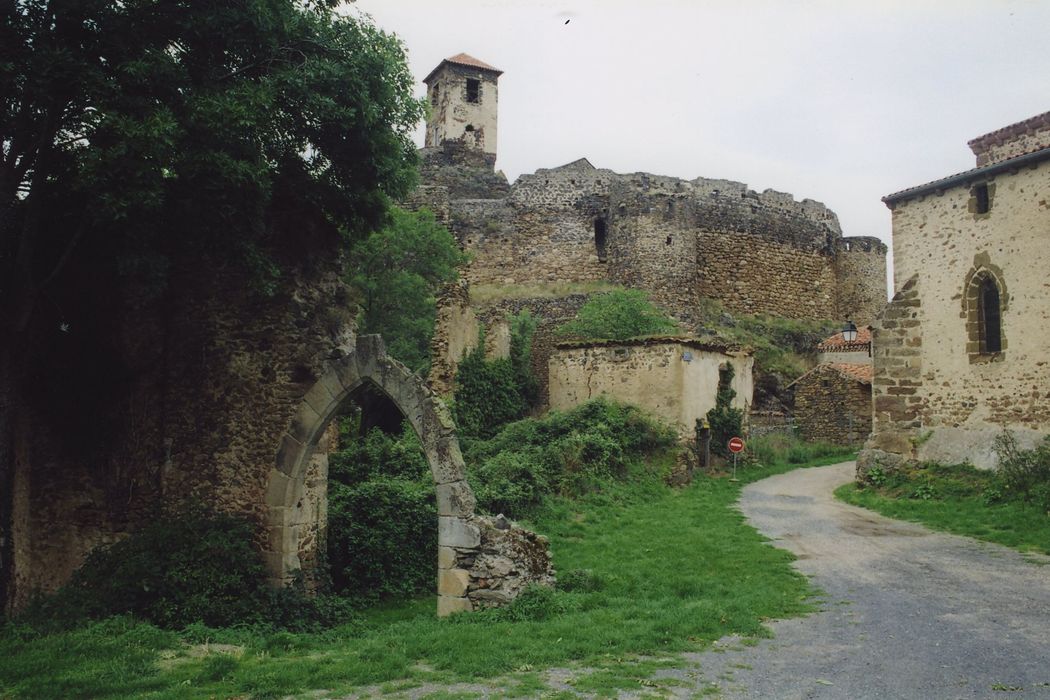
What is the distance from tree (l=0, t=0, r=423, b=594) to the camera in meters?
8.45

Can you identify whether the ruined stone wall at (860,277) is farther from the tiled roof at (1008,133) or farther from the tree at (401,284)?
the tree at (401,284)

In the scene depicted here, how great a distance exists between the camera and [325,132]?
1042 cm

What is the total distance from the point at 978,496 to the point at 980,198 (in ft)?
19.9

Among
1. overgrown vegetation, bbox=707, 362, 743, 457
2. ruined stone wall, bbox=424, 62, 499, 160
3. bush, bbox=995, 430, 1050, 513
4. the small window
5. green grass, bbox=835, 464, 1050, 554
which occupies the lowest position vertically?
green grass, bbox=835, 464, 1050, 554

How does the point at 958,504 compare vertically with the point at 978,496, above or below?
below

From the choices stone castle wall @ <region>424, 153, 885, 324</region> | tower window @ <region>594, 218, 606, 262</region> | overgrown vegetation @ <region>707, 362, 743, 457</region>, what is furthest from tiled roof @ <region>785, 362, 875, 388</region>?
tower window @ <region>594, 218, 606, 262</region>

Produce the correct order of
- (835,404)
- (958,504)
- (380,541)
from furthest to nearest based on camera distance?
(835,404) → (958,504) → (380,541)

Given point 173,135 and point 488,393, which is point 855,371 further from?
point 173,135

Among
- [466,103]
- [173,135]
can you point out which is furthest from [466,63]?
[173,135]

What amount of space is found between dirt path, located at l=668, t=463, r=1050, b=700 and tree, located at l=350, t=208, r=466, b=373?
16.1m

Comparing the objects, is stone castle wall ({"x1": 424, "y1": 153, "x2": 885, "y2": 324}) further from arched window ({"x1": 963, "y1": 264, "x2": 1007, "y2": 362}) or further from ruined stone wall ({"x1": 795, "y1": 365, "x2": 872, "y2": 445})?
arched window ({"x1": 963, "y1": 264, "x2": 1007, "y2": 362})

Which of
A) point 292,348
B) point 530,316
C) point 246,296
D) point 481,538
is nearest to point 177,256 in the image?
point 246,296

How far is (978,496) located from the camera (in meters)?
15.5

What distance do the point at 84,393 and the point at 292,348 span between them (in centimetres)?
257
